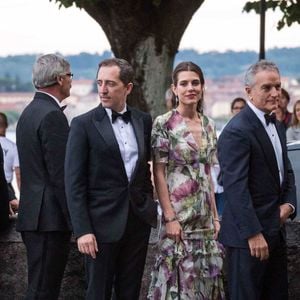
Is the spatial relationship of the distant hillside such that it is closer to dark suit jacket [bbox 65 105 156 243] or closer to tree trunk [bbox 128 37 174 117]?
tree trunk [bbox 128 37 174 117]

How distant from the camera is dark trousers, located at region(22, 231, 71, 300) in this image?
24.6ft

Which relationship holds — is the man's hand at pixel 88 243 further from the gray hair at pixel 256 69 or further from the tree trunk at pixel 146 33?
the tree trunk at pixel 146 33

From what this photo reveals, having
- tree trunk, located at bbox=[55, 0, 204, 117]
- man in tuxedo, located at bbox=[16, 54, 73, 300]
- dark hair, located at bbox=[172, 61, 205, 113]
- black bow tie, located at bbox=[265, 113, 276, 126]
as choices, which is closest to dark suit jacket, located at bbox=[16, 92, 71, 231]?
man in tuxedo, located at bbox=[16, 54, 73, 300]

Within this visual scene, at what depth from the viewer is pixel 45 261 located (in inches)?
296

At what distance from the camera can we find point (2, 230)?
27.7 feet

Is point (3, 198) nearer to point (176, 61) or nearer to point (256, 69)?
point (256, 69)

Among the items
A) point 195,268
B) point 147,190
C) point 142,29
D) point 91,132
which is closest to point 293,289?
point 195,268

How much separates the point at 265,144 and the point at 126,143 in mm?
895

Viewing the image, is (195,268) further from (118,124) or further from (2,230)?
(2,230)

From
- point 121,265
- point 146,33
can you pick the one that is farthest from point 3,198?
point 146,33

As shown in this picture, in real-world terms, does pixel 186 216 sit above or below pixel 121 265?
above

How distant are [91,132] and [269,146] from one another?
1.10 metres

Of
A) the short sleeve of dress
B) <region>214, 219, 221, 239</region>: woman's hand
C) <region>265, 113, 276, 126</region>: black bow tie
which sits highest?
<region>265, 113, 276, 126</region>: black bow tie

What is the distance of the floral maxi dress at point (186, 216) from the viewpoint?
7.50 m
